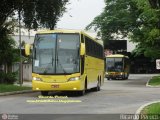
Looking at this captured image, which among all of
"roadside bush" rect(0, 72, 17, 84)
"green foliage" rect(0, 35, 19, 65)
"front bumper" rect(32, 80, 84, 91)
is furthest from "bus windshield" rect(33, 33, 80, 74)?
"roadside bush" rect(0, 72, 17, 84)

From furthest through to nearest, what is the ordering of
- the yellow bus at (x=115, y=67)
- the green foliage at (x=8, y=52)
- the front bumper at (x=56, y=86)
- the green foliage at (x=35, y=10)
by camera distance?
the yellow bus at (x=115, y=67)
the green foliage at (x=8, y=52)
the green foliage at (x=35, y=10)
the front bumper at (x=56, y=86)

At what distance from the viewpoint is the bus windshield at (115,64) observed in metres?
67.7

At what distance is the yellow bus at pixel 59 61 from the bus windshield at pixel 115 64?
39.5 metres

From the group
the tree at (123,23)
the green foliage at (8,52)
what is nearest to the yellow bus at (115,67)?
the tree at (123,23)

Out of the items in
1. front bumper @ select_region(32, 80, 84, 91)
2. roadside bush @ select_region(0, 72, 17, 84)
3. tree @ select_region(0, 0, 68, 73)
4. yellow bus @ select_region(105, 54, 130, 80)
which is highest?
tree @ select_region(0, 0, 68, 73)

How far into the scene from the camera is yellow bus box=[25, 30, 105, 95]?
26.8 m

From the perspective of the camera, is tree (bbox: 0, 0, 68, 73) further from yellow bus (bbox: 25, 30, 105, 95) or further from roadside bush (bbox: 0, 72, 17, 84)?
roadside bush (bbox: 0, 72, 17, 84)

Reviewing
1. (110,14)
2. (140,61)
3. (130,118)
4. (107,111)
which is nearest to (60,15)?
(107,111)

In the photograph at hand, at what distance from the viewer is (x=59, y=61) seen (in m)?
27.1

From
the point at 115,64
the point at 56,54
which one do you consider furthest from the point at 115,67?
the point at 56,54

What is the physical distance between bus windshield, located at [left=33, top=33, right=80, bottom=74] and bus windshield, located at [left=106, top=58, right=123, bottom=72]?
40.3 meters

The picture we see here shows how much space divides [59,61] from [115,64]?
Answer: 4117cm

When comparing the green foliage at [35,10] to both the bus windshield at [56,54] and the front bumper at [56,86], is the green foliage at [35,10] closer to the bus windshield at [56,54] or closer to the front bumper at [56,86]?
the bus windshield at [56,54]

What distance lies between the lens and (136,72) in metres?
104
